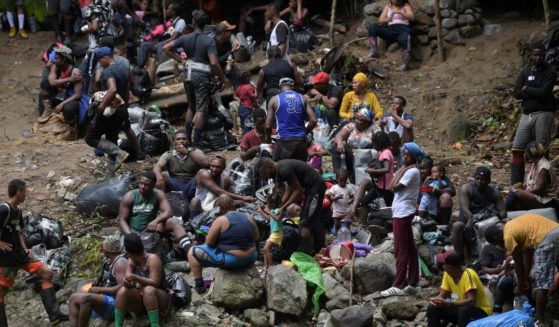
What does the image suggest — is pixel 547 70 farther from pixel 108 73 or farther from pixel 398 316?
pixel 108 73

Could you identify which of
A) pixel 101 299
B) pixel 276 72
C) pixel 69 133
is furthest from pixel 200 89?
pixel 101 299

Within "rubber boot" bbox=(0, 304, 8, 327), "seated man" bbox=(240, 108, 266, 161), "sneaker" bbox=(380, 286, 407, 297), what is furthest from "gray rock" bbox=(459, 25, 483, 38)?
"rubber boot" bbox=(0, 304, 8, 327)

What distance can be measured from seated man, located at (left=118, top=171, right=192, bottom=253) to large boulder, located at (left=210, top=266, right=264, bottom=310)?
0.83 metres

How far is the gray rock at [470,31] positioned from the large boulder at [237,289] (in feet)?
25.5

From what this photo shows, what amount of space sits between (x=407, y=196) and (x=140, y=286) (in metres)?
2.90

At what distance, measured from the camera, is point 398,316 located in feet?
33.7

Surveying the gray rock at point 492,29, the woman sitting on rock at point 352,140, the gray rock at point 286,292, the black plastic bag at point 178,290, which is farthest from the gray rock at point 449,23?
the black plastic bag at point 178,290

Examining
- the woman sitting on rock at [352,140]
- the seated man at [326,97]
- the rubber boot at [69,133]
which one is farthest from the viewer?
the rubber boot at [69,133]

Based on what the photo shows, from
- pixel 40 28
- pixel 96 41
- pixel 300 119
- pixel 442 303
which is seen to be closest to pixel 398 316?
pixel 442 303

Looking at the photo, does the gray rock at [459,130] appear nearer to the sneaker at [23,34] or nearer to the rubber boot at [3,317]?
the rubber boot at [3,317]

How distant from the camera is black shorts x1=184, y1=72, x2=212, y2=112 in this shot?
13297 millimetres

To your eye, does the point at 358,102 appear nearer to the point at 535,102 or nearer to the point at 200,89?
the point at 200,89

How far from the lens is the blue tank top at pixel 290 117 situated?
39.5ft

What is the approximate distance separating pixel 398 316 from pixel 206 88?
4.65m
